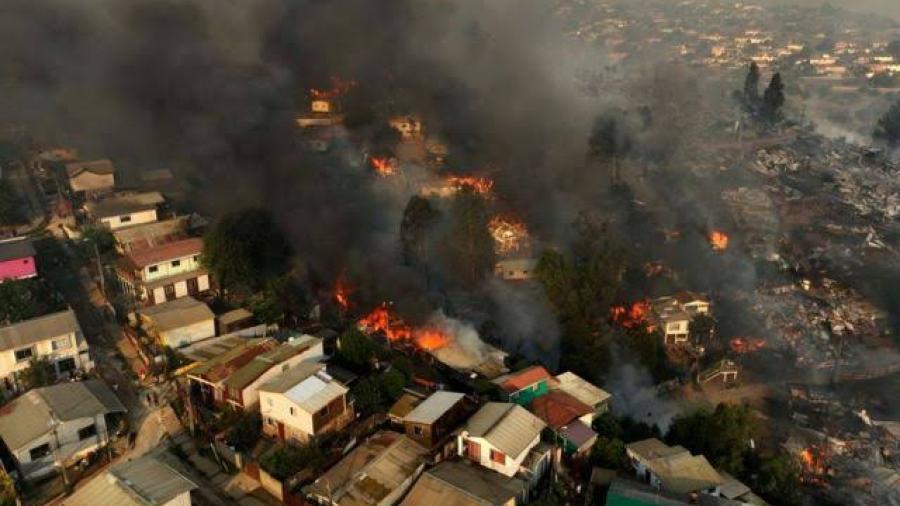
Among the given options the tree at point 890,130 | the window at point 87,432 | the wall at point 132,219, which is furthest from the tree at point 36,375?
the tree at point 890,130

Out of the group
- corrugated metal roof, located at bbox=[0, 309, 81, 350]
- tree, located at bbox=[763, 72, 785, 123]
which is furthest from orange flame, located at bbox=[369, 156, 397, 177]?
tree, located at bbox=[763, 72, 785, 123]

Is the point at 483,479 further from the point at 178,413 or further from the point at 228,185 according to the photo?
the point at 228,185

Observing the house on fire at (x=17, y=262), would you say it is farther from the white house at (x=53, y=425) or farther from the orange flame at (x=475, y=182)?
the orange flame at (x=475, y=182)

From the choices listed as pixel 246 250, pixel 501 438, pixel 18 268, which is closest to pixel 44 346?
pixel 18 268

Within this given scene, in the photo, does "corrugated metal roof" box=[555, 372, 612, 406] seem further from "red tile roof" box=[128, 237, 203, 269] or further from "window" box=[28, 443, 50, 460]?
"red tile roof" box=[128, 237, 203, 269]

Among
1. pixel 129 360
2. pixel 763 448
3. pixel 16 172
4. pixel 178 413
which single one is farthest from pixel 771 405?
pixel 16 172

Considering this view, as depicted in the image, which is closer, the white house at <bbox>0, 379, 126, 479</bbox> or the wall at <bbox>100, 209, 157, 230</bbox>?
the white house at <bbox>0, 379, 126, 479</bbox>

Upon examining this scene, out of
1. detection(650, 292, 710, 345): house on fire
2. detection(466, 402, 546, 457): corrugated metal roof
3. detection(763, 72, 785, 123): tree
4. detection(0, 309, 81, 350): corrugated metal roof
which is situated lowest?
detection(650, 292, 710, 345): house on fire
